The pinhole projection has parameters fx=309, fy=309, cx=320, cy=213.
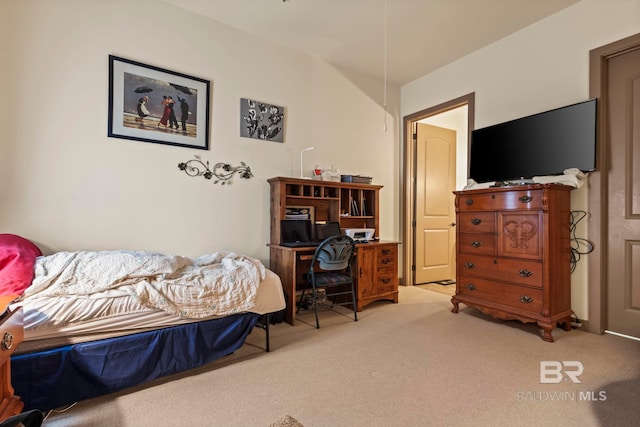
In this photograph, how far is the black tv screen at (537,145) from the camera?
2.66m

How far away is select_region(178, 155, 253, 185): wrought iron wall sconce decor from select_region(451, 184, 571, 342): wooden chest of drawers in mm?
2247

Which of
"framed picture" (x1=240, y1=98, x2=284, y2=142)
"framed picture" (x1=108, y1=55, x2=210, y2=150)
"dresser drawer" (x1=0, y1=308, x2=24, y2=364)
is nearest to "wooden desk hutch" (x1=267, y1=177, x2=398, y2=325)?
"framed picture" (x1=240, y1=98, x2=284, y2=142)

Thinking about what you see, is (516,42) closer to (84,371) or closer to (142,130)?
(142,130)

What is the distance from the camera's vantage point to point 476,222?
299 cm

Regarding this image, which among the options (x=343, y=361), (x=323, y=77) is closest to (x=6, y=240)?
(x=343, y=361)

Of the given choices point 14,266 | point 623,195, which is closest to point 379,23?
point 623,195

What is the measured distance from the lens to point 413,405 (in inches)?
64.9

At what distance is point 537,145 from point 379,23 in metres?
1.94

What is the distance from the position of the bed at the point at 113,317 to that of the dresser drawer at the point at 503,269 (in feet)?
6.65

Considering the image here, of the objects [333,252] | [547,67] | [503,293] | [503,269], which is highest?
[547,67]

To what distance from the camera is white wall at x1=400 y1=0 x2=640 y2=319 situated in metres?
2.67

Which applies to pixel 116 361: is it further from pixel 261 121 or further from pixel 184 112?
pixel 261 121

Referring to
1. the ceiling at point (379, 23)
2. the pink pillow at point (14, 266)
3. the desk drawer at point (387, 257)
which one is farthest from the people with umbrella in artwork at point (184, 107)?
the desk drawer at point (387, 257)

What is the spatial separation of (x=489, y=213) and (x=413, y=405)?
1929mm
